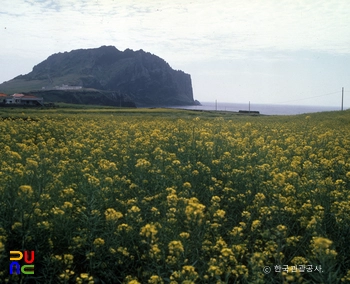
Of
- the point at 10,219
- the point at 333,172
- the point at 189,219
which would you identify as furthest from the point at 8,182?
the point at 333,172

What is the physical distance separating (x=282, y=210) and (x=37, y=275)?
3.38 meters

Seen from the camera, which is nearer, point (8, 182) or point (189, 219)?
point (189, 219)

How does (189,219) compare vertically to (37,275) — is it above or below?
above

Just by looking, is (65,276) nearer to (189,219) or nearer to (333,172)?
(189,219)

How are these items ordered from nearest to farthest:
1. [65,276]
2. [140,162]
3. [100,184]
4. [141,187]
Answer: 1. [65,276]
2. [100,184]
3. [141,187]
4. [140,162]

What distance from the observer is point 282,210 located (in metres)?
5.18

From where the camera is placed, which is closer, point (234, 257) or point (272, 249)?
point (234, 257)

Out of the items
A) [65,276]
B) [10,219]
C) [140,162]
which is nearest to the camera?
[65,276]

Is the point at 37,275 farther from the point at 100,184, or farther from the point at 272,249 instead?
the point at 272,249

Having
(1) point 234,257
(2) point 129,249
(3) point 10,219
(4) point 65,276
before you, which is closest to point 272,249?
(1) point 234,257

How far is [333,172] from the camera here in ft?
24.1

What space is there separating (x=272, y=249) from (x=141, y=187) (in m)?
2.59

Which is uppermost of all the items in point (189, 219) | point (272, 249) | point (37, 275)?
point (189, 219)

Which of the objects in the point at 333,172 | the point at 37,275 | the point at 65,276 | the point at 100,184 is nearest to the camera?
the point at 65,276
